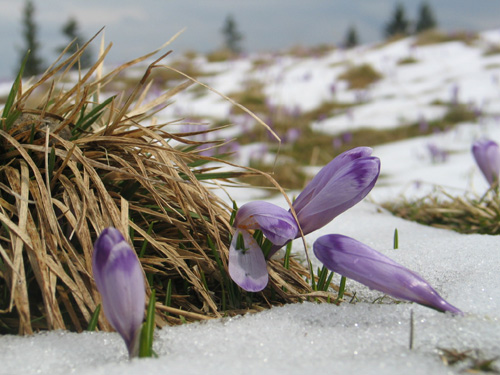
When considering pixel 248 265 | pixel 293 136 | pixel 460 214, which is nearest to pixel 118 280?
pixel 248 265

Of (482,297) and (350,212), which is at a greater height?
(482,297)

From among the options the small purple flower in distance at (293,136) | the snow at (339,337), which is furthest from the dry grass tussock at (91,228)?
the small purple flower in distance at (293,136)

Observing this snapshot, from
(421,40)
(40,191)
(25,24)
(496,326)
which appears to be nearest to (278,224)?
(496,326)

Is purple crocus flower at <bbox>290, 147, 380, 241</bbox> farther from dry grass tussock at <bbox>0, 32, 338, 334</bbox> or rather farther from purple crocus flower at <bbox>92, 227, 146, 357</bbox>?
purple crocus flower at <bbox>92, 227, 146, 357</bbox>

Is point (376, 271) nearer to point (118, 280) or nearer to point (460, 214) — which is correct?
point (118, 280)

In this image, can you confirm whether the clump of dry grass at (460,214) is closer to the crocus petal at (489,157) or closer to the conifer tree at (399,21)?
the crocus petal at (489,157)

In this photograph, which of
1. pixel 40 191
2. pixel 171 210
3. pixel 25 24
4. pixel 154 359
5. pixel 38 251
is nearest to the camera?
pixel 154 359

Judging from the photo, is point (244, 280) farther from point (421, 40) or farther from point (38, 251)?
point (421, 40)
